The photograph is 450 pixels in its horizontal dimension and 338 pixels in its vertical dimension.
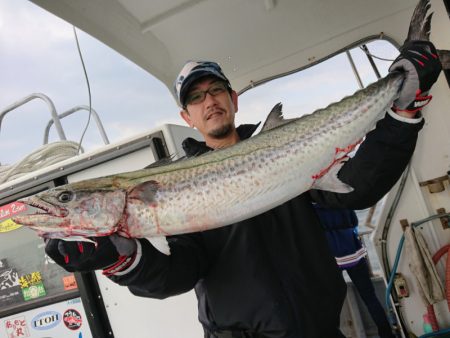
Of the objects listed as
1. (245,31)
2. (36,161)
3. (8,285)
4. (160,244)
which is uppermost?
(245,31)

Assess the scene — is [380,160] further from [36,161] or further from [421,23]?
[36,161]

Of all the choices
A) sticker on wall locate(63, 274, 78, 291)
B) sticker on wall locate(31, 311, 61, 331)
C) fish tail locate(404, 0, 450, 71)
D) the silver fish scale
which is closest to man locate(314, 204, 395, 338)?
the silver fish scale

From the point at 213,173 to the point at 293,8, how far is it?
2504 mm

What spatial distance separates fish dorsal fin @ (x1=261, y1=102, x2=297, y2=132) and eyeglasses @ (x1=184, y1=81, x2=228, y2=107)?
1.64ft

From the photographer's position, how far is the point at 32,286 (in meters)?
3.34

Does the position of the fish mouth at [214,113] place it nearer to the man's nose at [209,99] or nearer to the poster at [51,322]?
the man's nose at [209,99]

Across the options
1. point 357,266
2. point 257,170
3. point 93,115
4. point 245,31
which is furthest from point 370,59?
point 93,115

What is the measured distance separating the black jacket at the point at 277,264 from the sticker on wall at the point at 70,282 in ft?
5.47

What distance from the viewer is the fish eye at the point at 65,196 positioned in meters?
1.66

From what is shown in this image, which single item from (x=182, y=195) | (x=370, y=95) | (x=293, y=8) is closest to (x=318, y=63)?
(x=293, y=8)

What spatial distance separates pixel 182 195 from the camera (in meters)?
1.70

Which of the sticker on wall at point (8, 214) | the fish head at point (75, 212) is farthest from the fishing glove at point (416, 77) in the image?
the sticker on wall at point (8, 214)

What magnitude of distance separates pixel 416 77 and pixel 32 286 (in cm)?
367

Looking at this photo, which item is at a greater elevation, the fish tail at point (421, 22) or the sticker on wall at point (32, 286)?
the fish tail at point (421, 22)
